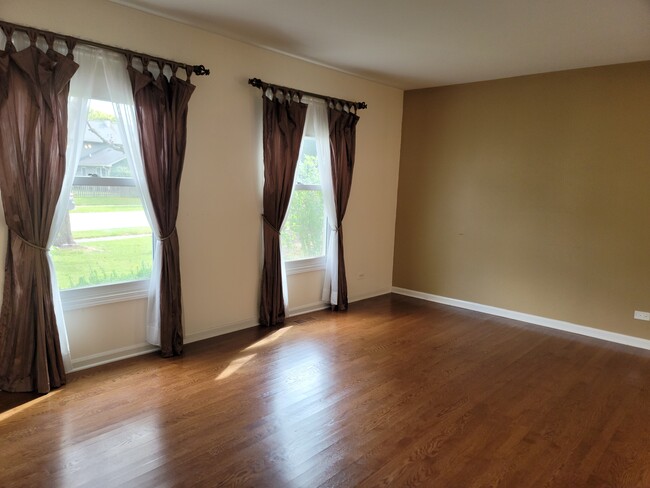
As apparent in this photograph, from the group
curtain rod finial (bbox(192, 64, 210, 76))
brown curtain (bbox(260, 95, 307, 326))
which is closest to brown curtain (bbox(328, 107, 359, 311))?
brown curtain (bbox(260, 95, 307, 326))

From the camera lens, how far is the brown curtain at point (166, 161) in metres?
3.32

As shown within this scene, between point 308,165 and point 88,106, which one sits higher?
point 88,106

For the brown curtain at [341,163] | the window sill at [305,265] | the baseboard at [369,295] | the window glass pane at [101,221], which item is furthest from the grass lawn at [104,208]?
the baseboard at [369,295]

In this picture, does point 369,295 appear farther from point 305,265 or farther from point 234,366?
point 234,366

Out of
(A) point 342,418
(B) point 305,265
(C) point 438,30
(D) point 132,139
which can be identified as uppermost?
(C) point 438,30

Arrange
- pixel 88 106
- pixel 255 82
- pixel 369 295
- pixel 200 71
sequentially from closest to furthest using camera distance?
pixel 88 106 < pixel 200 71 < pixel 255 82 < pixel 369 295

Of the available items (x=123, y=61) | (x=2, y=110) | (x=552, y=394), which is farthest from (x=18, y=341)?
(x=552, y=394)

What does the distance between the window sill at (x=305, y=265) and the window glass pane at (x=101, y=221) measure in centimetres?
162

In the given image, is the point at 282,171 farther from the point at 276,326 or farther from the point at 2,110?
the point at 2,110

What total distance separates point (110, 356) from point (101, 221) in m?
1.05

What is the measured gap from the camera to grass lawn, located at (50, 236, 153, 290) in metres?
3.21

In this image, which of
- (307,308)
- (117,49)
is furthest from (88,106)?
(307,308)

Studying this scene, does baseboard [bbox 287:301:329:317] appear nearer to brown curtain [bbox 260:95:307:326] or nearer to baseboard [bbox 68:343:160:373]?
brown curtain [bbox 260:95:307:326]

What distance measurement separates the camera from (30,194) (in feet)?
9.33
